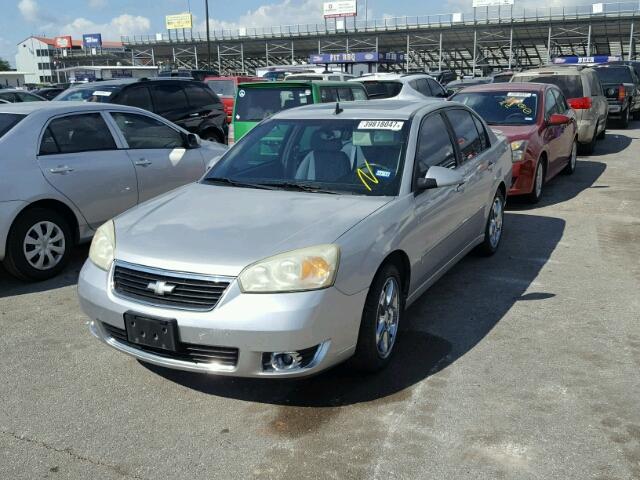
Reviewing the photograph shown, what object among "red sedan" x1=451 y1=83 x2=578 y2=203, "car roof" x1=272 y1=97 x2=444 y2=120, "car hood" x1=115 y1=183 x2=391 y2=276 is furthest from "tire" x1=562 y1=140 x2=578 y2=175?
"car hood" x1=115 y1=183 x2=391 y2=276

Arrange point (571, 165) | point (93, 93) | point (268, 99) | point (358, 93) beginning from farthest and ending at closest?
point (93, 93), point (358, 93), point (571, 165), point (268, 99)

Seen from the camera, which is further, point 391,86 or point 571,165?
point 391,86

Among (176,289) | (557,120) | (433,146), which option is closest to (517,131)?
(557,120)

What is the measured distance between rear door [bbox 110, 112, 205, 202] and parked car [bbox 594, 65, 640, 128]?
46.1 ft

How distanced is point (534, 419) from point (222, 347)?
1655 mm

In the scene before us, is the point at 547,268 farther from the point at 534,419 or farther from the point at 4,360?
the point at 4,360

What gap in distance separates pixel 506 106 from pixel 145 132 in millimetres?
5207

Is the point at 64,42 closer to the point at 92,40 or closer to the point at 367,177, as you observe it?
the point at 92,40

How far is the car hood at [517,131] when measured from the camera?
27.6ft

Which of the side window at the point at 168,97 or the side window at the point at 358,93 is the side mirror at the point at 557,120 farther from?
the side window at the point at 168,97

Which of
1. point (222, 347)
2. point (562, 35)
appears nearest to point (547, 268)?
point (222, 347)

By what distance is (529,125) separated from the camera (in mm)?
8922

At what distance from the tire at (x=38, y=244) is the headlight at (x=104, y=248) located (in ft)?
6.64

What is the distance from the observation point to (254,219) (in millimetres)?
→ 3793
